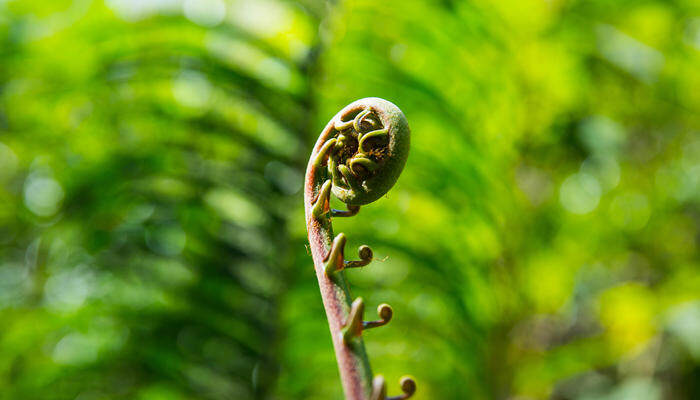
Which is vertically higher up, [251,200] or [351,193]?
[251,200]

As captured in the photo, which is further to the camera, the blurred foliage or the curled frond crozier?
the blurred foliage

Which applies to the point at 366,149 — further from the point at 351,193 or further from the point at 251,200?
the point at 251,200

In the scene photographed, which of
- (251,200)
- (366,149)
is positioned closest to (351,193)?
(366,149)

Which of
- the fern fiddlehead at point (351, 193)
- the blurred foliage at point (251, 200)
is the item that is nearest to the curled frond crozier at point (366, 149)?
the fern fiddlehead at point (351, 193)

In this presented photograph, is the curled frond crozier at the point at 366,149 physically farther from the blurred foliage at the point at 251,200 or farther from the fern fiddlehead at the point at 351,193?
the blurred foliage at the point at 251,200

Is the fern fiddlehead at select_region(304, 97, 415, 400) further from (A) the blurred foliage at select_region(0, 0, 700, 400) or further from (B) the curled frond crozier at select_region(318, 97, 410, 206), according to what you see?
(A) the blurred foliage at select_region(0, 0, 700, 400)

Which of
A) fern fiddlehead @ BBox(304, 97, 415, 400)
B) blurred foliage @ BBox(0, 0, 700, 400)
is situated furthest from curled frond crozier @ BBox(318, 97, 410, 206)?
blurred foliage @ BBox(0, 0, 700, 400)

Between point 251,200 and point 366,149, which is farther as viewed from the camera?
point 251,200

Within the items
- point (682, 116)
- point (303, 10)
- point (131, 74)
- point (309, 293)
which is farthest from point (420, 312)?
point (682, 116)
